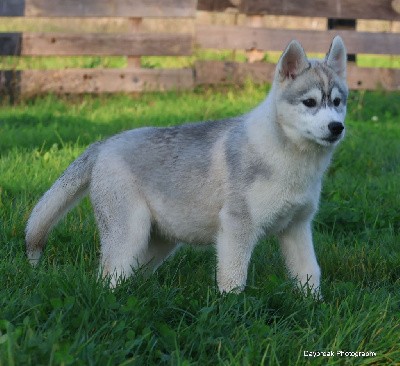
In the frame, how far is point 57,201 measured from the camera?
449cm

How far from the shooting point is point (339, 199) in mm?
5961

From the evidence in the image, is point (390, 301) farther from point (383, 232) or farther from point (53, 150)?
point (53, 150)

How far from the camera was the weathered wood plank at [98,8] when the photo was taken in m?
11.1

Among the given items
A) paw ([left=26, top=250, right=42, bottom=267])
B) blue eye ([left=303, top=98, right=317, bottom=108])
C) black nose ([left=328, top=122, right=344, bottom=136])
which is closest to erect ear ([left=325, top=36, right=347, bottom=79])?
blue eye ([left=303, top=98, right=317, bottom=108])

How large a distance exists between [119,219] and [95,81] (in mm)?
6866

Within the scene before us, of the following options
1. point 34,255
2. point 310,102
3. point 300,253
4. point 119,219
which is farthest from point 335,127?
point 34,255

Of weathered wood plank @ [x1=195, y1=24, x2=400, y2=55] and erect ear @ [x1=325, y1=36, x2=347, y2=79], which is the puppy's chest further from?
weathered wood plank @ [x1=195, y1=24, x2=400, y2=55]

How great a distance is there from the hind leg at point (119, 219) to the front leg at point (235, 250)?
47 cm

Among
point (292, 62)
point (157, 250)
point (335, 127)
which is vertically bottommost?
point (157, 250)

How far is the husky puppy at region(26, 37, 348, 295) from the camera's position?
407cm

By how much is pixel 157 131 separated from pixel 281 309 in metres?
1.45

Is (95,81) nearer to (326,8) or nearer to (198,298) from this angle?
(326,8)

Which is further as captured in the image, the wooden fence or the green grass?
the wooden fence

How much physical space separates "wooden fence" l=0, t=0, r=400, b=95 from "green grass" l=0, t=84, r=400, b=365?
3.81 meters
